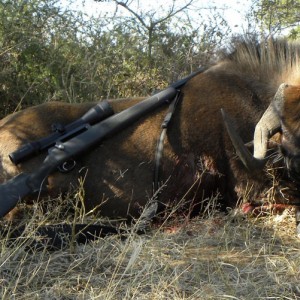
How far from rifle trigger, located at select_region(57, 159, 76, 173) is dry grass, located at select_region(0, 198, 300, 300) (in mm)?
782

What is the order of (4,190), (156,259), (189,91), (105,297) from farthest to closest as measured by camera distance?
1. (189,91)
2. (4,190)
3. (156,259)
4. (105,297)

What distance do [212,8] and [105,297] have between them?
788 cm

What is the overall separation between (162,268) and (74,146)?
1.44 metres

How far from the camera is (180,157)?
4816mm

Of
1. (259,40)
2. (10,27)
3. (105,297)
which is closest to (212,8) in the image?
(10,27)

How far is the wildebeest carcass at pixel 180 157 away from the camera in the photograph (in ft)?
15.6

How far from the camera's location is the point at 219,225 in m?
4.54

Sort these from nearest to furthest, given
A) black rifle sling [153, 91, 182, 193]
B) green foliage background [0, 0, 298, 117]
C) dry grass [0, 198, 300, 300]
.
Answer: dry grass [0, 198, 300, 300]
black rifle sling [153, 91, 182, 193]
green foliage background [0, 0, 298, 117]

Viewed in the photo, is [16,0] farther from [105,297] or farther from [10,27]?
[105,297]

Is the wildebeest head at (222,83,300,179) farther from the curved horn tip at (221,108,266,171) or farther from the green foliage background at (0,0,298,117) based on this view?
the green foliage background at (0,0,298,117)

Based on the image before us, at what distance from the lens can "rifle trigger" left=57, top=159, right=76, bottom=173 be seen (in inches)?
180

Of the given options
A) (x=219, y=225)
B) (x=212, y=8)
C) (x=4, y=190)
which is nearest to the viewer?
(x=4, y=190)

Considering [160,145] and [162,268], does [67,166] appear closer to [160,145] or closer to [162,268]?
[160,145]

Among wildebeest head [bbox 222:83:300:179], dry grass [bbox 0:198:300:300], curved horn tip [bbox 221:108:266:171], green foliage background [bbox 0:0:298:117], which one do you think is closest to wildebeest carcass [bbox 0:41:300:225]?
wildebeest head [bbox 222:83:300:179]
